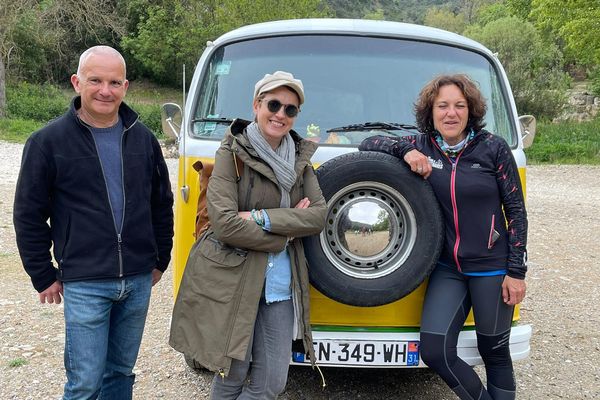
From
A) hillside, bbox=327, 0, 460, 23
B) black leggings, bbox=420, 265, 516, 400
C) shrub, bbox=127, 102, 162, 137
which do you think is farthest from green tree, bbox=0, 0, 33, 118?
hillside, bbox=327, 0, 460, 23

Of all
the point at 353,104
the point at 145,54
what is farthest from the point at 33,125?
the point at 353,104

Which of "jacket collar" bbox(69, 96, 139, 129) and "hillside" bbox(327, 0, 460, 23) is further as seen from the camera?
"hillside" bbox(327, 0, 460, 23)

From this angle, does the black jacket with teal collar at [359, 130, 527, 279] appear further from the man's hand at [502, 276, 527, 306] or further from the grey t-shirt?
the grey t-shirt

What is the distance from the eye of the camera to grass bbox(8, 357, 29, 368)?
4188mm

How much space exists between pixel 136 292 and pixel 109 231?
35cm

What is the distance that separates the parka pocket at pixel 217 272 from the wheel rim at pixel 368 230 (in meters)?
0.53

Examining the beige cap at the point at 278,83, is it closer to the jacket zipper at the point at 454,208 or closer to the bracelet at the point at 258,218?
the bracelet at the point at 258,218

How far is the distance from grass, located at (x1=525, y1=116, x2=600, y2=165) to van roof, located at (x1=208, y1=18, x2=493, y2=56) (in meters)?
16.0

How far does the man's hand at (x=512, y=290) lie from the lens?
292 cm

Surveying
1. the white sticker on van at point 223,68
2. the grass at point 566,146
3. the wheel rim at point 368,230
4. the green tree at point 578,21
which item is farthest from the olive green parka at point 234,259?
the green tree at point 578,21

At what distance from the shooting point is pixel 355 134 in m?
3.52

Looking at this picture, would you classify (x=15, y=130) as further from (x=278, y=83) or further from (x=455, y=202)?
(x=455, y=202)

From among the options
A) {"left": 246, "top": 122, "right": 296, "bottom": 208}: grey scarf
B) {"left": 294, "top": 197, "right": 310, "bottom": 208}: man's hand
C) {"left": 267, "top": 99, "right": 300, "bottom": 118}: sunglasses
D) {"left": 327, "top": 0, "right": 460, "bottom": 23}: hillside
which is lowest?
{"left": 294, "top": 197, "right": 310, "bottom": 208}: man's hand

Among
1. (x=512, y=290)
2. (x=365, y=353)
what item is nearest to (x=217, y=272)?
(x=365, y=353)
